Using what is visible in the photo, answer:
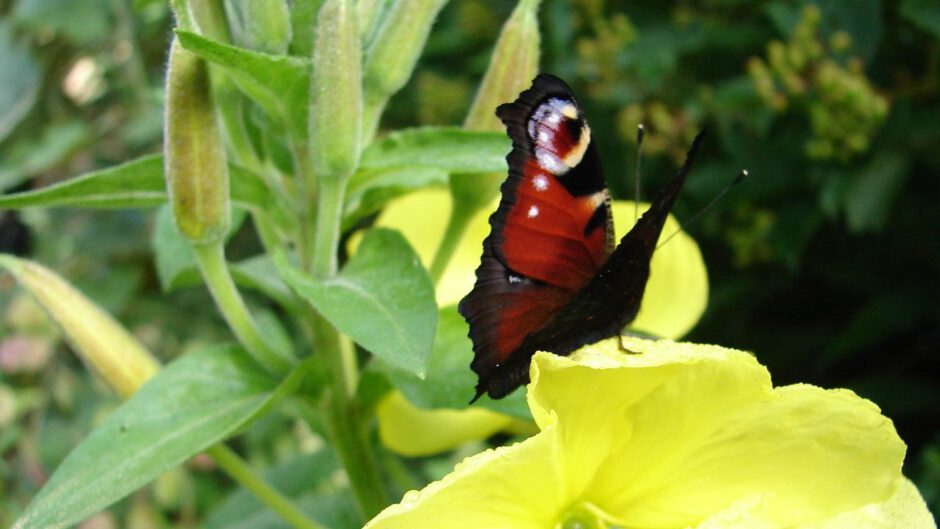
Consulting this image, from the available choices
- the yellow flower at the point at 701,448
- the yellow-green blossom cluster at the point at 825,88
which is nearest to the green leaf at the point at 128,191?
the yellow flower at the point at 701,448

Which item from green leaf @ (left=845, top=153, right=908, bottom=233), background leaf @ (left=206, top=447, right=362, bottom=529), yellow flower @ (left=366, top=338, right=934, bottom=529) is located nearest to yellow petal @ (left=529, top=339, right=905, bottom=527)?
yellow flower @ (left=366, top=338, right=934, bottom=529)

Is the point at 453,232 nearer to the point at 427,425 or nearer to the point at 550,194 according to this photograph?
the point at 427,425

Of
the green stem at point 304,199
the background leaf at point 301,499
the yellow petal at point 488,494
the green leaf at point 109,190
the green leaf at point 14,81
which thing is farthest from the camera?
the green leaf at point 14,81

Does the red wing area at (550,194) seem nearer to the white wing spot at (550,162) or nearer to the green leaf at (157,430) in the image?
the white wing spot at (550,162)

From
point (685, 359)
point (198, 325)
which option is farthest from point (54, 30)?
point (685, 359)

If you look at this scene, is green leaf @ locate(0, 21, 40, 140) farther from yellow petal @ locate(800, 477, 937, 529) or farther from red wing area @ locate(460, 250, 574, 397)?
yellow petal @ locate(800, 477, 937, 529)
